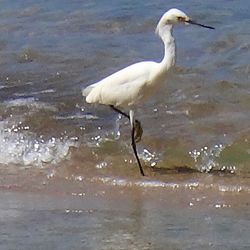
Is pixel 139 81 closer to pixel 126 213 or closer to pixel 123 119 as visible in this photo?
pixel 123 119

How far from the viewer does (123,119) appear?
8430 mm

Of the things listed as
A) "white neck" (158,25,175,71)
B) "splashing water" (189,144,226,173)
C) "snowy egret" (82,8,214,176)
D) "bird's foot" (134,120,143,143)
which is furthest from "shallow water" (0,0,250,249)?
"white neck" (158,25,175,71)

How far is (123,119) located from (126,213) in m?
2.24

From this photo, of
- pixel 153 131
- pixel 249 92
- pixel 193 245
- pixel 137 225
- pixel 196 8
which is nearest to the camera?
pixel 193 245

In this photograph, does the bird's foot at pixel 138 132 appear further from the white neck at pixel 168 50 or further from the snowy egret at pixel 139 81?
the white neck at pixel 168 50

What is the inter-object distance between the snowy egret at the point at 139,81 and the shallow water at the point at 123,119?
13.1 inches

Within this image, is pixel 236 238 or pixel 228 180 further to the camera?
pixel 228 180

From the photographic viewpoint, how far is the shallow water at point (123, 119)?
7012 mm

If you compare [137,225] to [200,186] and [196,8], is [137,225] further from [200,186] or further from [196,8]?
[196,8]

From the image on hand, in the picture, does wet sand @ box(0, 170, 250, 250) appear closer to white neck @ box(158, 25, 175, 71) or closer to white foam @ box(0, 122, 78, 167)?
white foam @ box(0, 122, 78, 167)

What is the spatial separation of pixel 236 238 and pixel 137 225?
62 cm

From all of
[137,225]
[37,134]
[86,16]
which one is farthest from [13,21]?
[137,225]

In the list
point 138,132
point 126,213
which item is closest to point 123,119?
point 138,132

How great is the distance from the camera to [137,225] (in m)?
5.92
